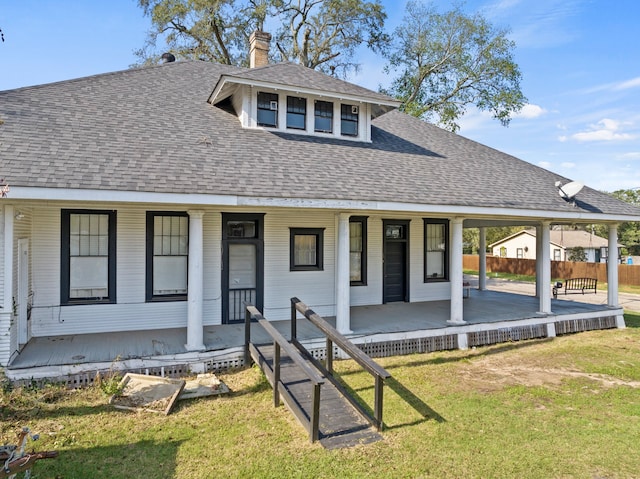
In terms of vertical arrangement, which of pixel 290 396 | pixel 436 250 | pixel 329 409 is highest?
pixel 436 250

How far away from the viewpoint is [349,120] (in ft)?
36.5

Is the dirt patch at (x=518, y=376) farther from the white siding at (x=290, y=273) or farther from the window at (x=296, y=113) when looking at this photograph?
the window at (x=296, y=113)

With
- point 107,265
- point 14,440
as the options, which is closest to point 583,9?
point 107,265

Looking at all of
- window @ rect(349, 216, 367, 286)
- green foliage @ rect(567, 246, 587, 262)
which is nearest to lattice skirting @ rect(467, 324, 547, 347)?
window @ rect(349, 216, 367, 286)

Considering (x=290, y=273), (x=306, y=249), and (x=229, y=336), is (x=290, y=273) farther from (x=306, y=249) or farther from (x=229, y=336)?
(x=229, y=336)

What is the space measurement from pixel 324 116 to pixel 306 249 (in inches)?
136

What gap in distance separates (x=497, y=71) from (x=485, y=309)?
20675 millimetres

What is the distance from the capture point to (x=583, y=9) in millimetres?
13648

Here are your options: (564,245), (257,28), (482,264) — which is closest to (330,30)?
(257,28)

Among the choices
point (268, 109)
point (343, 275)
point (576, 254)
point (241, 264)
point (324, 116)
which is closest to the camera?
point (343, 275)

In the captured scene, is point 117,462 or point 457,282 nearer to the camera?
point 117,462

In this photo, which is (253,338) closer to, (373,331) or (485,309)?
(373,331)

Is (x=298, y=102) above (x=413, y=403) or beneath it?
above

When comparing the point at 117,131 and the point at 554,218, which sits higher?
the point at 117,131
